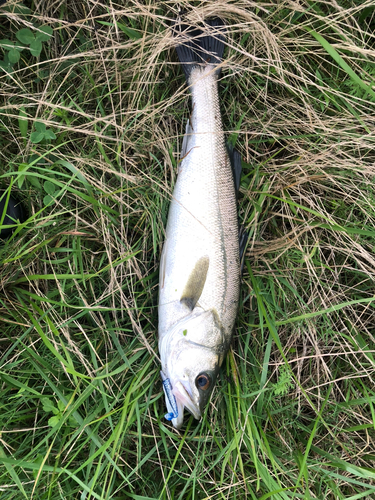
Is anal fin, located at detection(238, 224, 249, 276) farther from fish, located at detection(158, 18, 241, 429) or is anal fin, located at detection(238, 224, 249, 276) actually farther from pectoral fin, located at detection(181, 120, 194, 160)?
pectoral fin, located at detection(181, 120, 194, 160)

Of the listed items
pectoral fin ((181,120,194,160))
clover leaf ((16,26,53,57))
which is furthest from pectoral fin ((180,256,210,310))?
clover leaf ((16,26,53,57))

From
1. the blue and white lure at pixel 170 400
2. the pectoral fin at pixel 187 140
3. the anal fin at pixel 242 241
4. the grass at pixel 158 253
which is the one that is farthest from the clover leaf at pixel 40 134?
the blue and white lure at pixel 170 400

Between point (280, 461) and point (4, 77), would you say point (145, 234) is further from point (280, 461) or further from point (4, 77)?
point (280, 461)

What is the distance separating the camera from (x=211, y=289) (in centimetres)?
232

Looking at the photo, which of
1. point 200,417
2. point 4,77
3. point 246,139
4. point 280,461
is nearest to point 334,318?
point 280,461

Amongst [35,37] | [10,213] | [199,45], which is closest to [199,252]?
[10,213]

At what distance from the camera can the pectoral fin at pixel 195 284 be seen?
2.29 meters

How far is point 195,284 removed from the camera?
90.2 inches

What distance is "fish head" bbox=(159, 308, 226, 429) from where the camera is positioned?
224 cm

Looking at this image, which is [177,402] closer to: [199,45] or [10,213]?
[10,213]

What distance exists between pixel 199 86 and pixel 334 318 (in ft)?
6.46

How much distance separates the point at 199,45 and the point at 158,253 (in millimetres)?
1467

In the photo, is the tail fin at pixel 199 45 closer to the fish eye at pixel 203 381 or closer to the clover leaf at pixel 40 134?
the clover leaf at pixel 40 134

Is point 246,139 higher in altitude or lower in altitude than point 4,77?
lower
